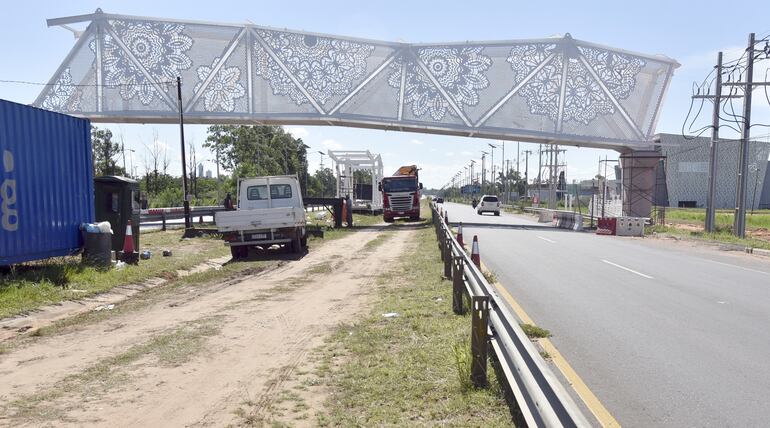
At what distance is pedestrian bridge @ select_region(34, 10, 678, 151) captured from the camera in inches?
1446

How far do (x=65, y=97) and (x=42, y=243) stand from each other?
2909 cm

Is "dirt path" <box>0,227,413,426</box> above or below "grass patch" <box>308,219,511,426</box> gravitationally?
below

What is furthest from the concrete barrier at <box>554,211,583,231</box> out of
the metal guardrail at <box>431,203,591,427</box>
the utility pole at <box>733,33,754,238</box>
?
the metal guardrail at <box>431,203,591,427</box>

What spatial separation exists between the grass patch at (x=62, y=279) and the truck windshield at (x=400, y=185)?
22.6 metres

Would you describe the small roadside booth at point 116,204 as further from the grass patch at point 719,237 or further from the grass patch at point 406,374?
the grass patch at point 719,237

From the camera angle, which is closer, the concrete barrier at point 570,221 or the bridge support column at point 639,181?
the concrete barrier at point 570,221

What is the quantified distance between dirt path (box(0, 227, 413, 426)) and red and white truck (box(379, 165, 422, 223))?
90.4 ft

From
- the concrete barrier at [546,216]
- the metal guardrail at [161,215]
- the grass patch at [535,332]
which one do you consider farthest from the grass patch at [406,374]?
the concrete barrier at [546,216]

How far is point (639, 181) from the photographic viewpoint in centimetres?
3847

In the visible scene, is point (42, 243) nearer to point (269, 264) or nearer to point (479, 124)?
point (269, 264)

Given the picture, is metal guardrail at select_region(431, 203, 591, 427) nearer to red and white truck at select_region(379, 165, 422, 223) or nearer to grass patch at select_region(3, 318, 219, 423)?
grass patch at select_region(3, 318, 219, 423)

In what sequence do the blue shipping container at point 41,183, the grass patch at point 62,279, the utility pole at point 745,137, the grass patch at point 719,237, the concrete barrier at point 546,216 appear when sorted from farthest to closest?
the concrete barrier at point 546,216
the utility pole at point 745,137
the grass patch at point 719,237
the blue shipping container at point 41,183
the grass patch at point 62,279

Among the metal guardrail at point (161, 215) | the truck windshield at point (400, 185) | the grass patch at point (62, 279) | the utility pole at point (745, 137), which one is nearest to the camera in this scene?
the grass patch at point (62, 279)

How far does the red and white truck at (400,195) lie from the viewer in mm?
38438
